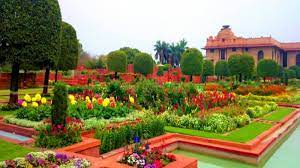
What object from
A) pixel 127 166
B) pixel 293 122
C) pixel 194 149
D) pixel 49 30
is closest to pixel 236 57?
pixel 293 122

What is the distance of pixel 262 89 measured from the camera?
19375 millimetres

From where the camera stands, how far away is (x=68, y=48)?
1761 centimetres

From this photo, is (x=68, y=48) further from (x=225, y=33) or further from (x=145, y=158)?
(x=225, y=33)

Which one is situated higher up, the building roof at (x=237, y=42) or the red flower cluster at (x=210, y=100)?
the building roof at (x=237, y=42)

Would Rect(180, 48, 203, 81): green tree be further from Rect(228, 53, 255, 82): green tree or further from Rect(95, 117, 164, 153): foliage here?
Rect(95, 117, 164, 153): foliage

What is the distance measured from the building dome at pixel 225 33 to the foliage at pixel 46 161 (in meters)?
45.4

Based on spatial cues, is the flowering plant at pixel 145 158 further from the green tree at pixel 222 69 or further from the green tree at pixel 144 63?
the green tree at pixel 222 69

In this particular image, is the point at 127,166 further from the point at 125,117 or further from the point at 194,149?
the point at 125,117

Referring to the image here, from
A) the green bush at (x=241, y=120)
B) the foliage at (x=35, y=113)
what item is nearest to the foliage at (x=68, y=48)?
the foliage at (x=35, y=113)

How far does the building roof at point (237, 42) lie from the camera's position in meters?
43.6

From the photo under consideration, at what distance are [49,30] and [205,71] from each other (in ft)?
90.2

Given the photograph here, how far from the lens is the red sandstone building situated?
4362cm

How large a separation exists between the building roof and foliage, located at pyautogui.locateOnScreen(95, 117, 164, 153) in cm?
3929

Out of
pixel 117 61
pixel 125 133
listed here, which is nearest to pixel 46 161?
pixel 125 133
